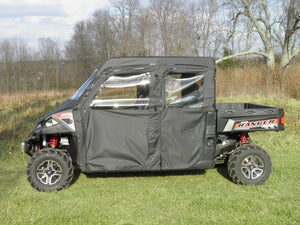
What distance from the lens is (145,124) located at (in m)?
4.71

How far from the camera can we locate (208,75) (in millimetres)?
4855

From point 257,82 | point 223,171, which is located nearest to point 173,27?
point 257,82

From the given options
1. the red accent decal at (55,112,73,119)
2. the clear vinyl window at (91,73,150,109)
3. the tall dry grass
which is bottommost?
the red accent decal at (55,112,73,119)

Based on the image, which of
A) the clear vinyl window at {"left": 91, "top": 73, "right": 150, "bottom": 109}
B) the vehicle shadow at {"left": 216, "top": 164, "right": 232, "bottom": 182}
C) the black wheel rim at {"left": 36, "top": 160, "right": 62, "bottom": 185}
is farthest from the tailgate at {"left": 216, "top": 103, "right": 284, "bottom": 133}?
the black wheel rim at {"left": 36, "top": 160, "right": 62, "bottom": 185}

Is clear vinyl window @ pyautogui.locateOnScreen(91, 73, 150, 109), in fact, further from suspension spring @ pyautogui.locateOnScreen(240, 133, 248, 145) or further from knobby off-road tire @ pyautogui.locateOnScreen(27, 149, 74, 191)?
suspension spring @ pyautogui.locateOnScreen(240, 133, 248, 145)

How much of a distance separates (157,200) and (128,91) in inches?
71.4

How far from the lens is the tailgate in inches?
191

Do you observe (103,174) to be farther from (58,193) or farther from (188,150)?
(188,150)

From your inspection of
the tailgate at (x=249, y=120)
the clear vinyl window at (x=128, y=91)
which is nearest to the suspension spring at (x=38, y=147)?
the clear vinyl window at (x=128, y=91)

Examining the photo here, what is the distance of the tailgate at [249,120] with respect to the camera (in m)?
4.85

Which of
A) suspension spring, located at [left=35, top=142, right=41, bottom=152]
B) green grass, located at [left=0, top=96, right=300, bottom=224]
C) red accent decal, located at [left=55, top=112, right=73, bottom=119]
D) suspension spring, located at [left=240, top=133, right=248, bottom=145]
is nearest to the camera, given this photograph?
green grass, located at [left=0, top=96, right=300, bottom=224]

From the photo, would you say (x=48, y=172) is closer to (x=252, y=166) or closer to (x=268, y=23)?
(x=252, y=166)

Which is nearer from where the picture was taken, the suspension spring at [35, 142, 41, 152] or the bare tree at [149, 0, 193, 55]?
the suspension spring at [35, 142, 41, 152]

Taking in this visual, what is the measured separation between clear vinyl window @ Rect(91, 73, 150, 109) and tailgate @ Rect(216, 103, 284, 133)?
1311mm
